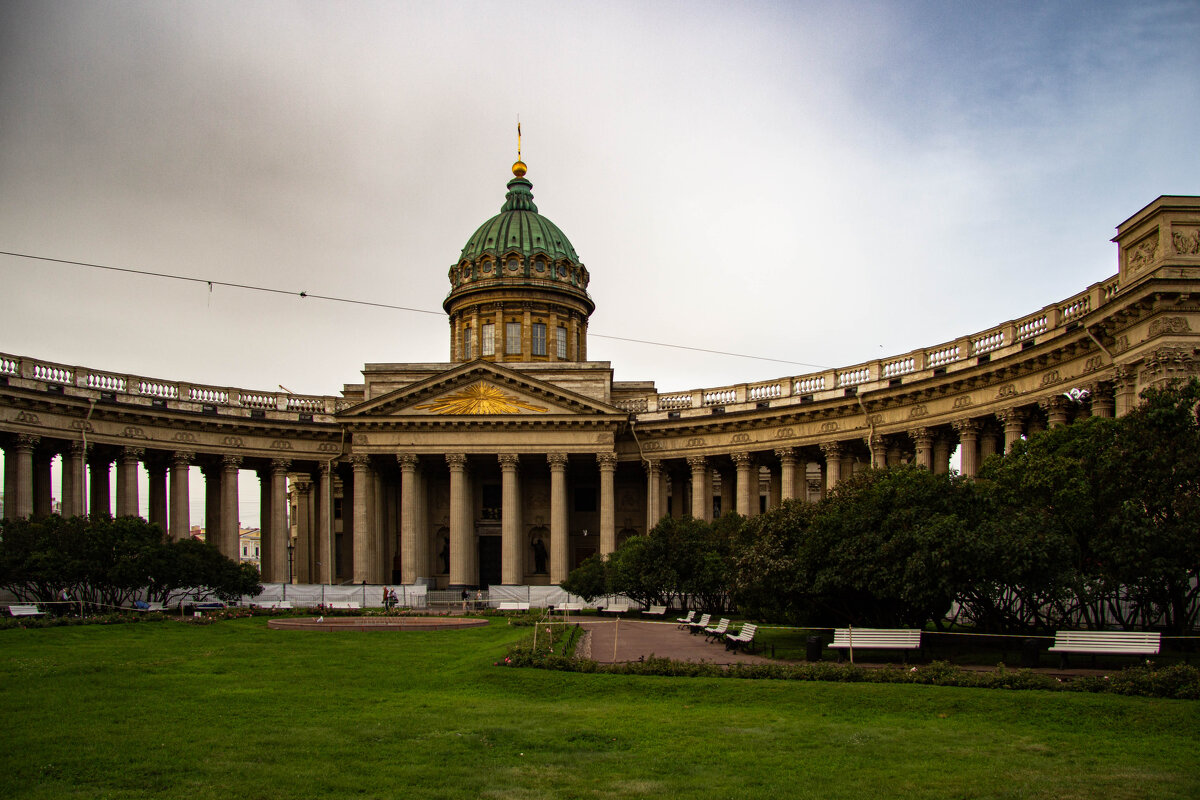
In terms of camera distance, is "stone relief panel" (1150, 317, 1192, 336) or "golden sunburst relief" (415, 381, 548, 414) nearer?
"stone relief panel" (1150, 317, 1192, 336)

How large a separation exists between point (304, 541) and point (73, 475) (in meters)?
19.1

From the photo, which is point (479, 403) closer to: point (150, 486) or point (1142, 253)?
point (150, 486)

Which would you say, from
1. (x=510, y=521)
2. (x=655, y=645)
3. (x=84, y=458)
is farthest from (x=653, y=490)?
(x=655, y=645)

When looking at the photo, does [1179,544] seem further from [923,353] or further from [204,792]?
[923,353]

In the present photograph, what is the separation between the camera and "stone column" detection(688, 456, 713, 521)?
6138cm

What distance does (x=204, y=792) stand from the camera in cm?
1364

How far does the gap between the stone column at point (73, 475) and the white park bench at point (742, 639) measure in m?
37.1

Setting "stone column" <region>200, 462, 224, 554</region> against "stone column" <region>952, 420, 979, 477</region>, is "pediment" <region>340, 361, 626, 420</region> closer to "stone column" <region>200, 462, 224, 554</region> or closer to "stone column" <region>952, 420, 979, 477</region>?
"stone column" <region>200, 462, 224, 554</region>

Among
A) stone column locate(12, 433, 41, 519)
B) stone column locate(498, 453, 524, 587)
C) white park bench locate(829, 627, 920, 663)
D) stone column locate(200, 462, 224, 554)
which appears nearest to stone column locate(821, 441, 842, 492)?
Result: stone column locate(498, 453, 524, 587)

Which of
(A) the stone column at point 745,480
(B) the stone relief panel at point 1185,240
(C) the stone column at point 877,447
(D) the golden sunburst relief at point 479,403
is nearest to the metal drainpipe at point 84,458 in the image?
(D) the golden sunburst relief at point 479,403

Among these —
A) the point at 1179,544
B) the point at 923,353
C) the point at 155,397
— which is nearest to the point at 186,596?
the point at 155,397

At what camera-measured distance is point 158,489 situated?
60.7 meters

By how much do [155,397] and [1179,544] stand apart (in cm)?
5047

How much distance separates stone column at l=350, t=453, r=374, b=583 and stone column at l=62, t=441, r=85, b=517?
14817 millimetres
